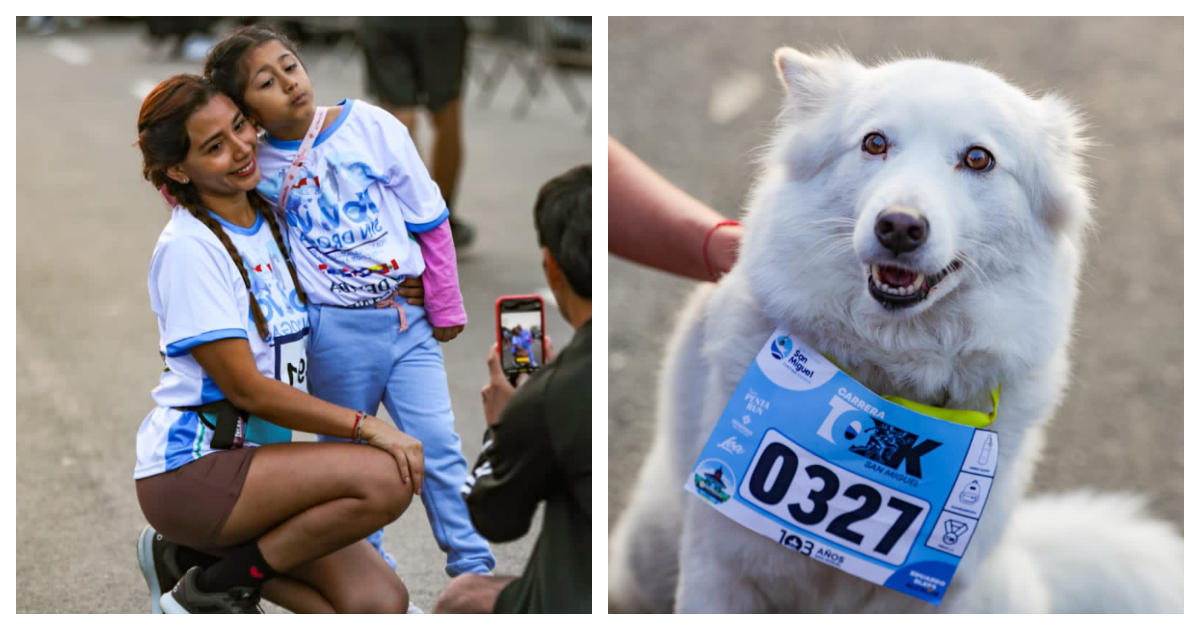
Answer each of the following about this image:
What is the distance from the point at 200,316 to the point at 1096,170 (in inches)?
103

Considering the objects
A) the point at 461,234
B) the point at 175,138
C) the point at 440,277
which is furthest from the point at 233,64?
the point at 461,234

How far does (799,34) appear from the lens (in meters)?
3.75

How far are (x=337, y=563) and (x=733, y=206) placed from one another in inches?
134

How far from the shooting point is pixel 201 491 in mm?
1860

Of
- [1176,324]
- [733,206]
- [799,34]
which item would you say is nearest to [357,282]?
[799,34]

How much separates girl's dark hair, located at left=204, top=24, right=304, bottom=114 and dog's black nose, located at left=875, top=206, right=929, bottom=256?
1054 mm

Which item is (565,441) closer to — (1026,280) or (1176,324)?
(1026,280)

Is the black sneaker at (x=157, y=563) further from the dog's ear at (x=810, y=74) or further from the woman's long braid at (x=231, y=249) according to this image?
the dog's ear at (x=810, y=74)

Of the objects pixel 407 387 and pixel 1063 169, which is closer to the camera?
pixel 1063 169

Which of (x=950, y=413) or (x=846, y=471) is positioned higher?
(x=950, y=413)

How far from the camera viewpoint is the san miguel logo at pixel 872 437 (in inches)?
72.9

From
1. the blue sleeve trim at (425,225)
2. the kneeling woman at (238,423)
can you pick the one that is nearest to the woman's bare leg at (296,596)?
the kneeling woman at (238,423)

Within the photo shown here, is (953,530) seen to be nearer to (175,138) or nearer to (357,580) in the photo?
(357,580)

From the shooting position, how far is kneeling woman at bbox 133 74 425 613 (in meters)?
1.75
